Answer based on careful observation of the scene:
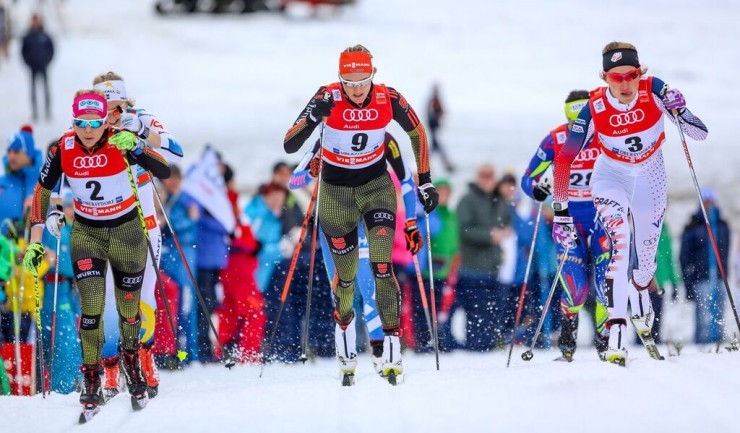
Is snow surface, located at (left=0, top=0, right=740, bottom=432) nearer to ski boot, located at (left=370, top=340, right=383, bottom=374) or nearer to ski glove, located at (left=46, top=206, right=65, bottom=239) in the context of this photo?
ski boot, located at (left=370, top=340, right=383, bottom=374)

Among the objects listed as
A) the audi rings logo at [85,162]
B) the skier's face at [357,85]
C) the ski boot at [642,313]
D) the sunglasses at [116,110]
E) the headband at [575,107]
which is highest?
the skier's face at [357,85]

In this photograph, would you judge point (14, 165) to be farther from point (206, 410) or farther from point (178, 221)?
point (206, 410)

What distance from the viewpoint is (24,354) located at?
9.39m

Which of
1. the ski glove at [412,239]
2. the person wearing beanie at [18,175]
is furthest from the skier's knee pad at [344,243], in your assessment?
the person wearing beanie at [18,175]

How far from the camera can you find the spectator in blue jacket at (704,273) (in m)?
11.2

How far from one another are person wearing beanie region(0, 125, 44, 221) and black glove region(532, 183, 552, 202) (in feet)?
15.4

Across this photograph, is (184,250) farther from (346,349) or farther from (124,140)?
(124,140)

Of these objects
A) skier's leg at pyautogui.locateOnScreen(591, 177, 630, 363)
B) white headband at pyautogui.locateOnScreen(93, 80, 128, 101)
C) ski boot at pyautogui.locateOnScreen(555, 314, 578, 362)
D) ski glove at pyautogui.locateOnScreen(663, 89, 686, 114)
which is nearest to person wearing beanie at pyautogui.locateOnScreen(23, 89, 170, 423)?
white headband at pyautogui.locateOnScreen(93, 80, 128, 101)

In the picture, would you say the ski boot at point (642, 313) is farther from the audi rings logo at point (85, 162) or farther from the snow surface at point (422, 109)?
the audi rings logo at point (85, 162)

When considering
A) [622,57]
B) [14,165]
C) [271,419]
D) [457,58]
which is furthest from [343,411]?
[457,58]

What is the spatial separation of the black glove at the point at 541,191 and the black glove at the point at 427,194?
133 centimetres

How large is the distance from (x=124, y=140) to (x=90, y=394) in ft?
5.71

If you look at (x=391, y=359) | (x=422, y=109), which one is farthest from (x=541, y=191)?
(x=422, y=109)

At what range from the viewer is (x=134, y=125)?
7555 millimetres
